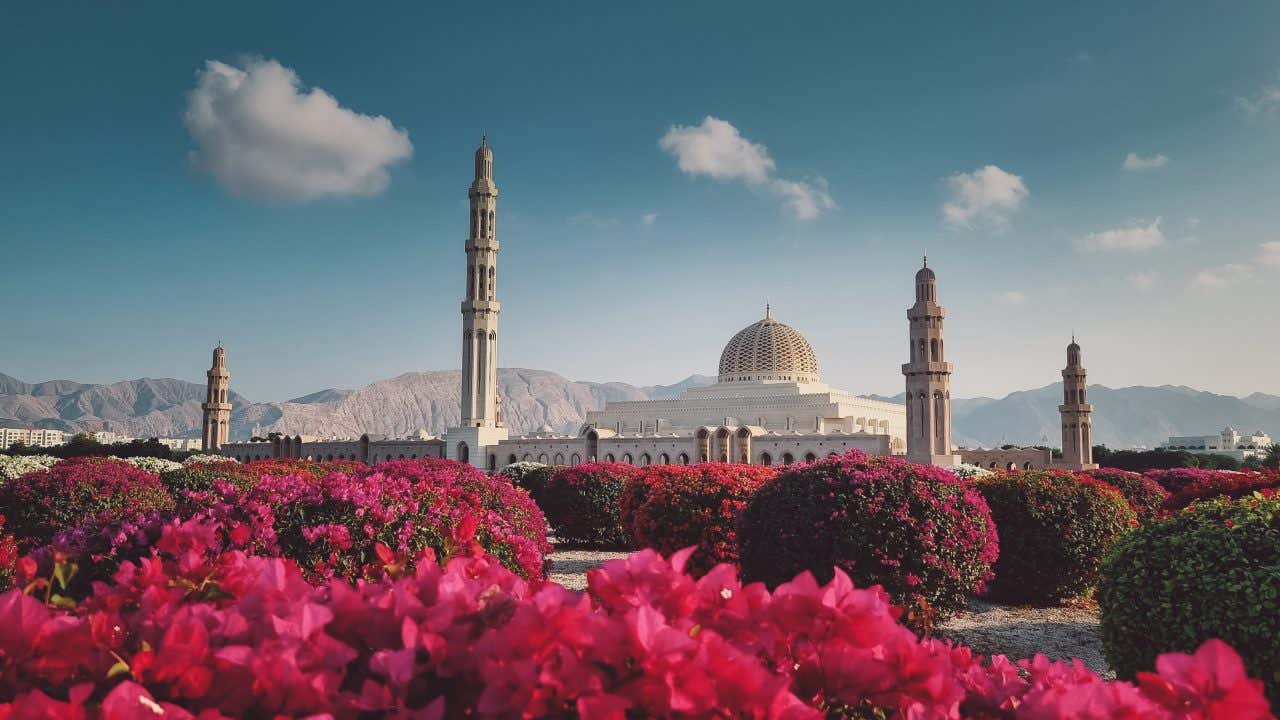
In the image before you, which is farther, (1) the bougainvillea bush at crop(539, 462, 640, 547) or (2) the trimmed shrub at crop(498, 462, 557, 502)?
(2) the trimmed shrub at crop(498, 462, 557, 502)

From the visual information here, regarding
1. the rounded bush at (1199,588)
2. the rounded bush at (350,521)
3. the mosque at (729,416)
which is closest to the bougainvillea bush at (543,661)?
the rounded bush at (350,521)

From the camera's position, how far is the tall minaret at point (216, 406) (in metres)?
69.5

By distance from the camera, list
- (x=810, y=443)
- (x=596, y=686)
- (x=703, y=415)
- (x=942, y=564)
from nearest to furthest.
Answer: (x=596, y=686)
(x=942, y=564)
(x=810, y=443)
(x=703, y=415)

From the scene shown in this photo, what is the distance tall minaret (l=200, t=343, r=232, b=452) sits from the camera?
228 ft

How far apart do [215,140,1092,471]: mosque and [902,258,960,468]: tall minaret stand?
54 millimetres

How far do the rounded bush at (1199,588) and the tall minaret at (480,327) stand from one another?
47346 mm

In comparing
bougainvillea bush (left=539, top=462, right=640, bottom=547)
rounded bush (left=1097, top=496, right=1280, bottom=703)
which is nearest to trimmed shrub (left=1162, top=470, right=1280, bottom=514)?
rounded bush (left=1097, top=496, right=1280, bottom=703)

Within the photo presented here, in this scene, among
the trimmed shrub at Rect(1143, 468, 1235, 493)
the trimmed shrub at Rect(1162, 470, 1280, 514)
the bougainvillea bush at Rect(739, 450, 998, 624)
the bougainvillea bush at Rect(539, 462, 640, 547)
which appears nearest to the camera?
the bougainvillea bush at Rect(739, 450, 998, 624)

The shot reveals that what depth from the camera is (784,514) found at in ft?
31.6

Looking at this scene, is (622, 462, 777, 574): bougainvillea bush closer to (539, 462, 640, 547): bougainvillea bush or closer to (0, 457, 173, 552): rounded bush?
(539, 462, 640, 547): bougainvillea bush

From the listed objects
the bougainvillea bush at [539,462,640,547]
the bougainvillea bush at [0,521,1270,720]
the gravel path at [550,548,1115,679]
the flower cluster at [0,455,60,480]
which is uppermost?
the bougainvillea bush at [0,521,1270,720]

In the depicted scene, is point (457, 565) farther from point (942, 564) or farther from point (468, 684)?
point (942, 564)

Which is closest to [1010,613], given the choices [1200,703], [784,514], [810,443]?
[784,514]

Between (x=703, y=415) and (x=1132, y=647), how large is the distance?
185ft
